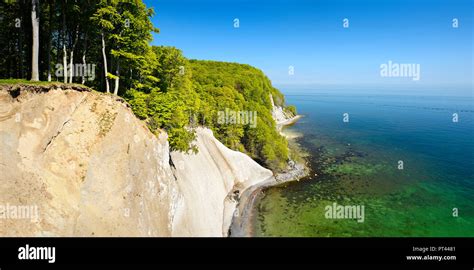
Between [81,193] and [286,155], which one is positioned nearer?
[81,193]

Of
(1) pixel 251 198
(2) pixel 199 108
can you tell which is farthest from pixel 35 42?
(1) pixel 251 198

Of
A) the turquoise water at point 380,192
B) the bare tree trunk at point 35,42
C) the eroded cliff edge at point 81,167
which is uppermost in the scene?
the bare tree trunk at point 35,42

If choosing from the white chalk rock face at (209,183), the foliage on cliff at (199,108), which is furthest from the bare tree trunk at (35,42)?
the white chalk rock face at (209,183)

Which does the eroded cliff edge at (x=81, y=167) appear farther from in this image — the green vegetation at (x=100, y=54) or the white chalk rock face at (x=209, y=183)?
the white chalk rock face at (x=209, y=183)

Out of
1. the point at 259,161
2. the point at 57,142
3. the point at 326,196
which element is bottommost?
the point at 326,196
